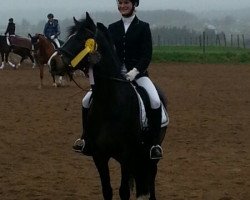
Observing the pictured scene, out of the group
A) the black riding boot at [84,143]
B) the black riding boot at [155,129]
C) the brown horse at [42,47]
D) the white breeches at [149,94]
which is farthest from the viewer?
the brown horse at [42,47]

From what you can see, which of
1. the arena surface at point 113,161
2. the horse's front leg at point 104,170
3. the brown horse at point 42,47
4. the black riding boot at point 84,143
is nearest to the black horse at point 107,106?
the horse's front leg at point 104,170

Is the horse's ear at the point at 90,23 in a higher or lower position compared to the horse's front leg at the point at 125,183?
higher

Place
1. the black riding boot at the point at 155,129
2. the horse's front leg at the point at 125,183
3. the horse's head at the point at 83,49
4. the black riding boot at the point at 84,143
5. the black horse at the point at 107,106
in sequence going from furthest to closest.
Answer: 1. the black riding boot at the point at 155,129
2. the black riding boot at the point at 84,143
3. the horse's front leg at the point at 125,183
4. the black horse at the point at 107,106
5. the horse's head at the point at 83,49

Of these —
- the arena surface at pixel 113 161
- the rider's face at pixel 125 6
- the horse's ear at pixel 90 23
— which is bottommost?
the arena surface at pixel 113 161

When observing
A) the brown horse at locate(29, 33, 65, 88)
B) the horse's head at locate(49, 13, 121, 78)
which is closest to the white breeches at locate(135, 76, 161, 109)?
the horse's head at locate(49, 13, 121, 78)

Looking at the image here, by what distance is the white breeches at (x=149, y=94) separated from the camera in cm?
665

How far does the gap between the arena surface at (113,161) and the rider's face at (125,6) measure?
1211mm

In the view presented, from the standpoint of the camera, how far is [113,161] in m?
9.85

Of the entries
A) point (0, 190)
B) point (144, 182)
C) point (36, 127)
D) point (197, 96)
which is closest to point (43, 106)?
point (36, 127)

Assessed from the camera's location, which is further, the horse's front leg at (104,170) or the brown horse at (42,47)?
the brown horse at (42,47)

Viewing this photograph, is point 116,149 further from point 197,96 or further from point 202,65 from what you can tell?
point 202,65

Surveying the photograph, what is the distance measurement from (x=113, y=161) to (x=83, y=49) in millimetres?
4075

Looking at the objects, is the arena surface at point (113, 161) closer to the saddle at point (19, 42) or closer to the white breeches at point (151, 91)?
the white breeches at point (151, 91)

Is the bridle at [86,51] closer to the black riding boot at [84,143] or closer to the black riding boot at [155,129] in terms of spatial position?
the black riding boot at [84,143]
